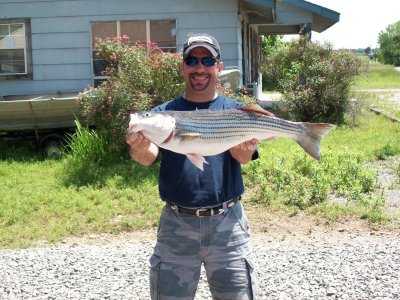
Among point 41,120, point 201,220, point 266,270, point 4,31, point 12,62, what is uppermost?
point 4,31

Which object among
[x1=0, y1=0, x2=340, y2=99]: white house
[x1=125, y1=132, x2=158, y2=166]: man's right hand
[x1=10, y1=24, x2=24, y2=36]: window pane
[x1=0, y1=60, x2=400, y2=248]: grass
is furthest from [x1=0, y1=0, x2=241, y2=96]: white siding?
[x1=125, y1=132, x2=158, y2=166]: man's right hand

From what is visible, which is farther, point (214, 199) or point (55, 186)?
point (55, 186)

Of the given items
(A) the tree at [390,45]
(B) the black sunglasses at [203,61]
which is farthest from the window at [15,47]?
(A) the tree at [390,45]

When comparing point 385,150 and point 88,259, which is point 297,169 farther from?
point 88,259

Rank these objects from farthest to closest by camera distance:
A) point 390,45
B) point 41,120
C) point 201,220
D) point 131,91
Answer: point 390,45 < point 41,120 < point 131,91 < point 201,220

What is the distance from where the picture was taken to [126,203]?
757cm

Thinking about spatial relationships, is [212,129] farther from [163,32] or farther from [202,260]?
[163,32]

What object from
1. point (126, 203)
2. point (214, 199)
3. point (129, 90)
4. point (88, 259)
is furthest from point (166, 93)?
point (214, 199)

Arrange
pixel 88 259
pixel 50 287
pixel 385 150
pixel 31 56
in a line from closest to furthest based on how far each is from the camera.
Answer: pixel 50 287 → pixel 88 259 → pixel 385 150 → pixel 31 56

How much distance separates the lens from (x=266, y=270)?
504 cm

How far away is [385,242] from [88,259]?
308cm

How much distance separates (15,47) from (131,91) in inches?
206

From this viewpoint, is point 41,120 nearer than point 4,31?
Yes

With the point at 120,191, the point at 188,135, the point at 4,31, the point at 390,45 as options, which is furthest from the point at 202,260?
the point at 390,45
